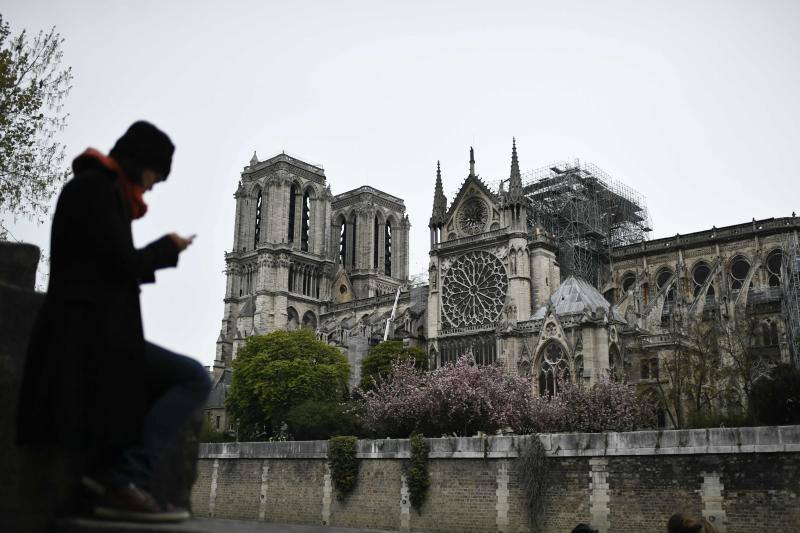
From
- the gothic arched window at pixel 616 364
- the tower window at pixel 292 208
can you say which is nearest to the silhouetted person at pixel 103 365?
the gothic arched window at pixel 616 364

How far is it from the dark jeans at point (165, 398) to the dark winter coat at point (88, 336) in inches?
2.5

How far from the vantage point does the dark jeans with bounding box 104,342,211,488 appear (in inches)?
134

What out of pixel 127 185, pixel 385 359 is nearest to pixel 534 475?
pixel 127 185

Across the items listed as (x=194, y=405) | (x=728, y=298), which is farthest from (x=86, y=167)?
(x=728, y=298)

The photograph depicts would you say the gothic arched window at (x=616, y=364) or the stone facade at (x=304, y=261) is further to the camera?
the stone facade at (x=304, y=261)

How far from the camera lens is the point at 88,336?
332 cm

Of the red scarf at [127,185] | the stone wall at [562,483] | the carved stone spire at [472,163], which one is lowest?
the stone wall at [562,483]

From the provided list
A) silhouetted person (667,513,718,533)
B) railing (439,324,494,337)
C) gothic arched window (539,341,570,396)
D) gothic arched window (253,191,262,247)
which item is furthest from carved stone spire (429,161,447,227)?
silhouetted person (667,513,718,533)

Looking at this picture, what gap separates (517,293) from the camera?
50.5 metres

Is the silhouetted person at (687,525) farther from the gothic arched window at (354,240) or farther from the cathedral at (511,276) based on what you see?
the gothic arched window at (354,240)

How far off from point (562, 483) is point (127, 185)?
21413 millimetres

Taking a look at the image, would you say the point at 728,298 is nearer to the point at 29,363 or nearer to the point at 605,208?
the point at 605,208

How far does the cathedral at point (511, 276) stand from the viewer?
42656 millimetres

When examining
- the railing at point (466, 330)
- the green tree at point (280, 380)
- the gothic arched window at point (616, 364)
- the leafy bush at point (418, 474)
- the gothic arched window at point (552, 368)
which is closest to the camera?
the leafy bush at point (418, 474)
